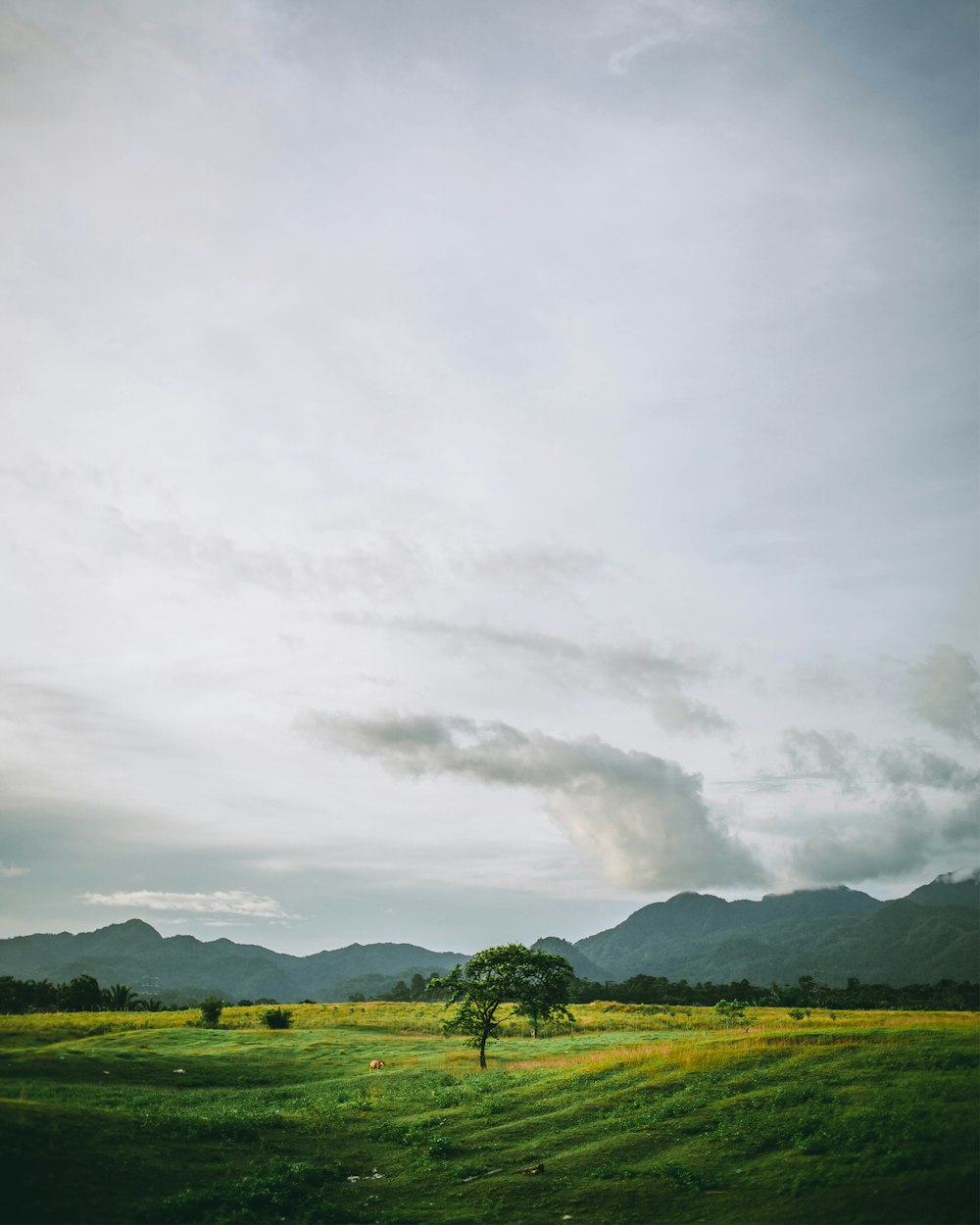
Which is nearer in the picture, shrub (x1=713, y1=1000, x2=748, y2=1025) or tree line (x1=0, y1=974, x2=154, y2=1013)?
shrub (x1=713, y1=1000, x2=748, y2=1025)

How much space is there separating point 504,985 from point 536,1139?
93.3ft

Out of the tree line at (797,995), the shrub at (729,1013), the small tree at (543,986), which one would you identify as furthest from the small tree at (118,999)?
the shrub at (729,1013)

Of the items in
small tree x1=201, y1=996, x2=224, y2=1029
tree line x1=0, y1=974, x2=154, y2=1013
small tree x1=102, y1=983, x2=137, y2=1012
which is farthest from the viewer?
small tree x1=102, y1=983, x2=137, y2=1012

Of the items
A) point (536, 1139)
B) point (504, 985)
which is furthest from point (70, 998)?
point (536, 1139)

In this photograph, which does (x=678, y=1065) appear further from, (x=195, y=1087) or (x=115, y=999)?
(x=115, y=999)

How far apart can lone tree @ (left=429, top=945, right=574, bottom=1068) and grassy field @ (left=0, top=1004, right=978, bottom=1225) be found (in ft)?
30.0

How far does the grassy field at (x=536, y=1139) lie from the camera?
19781mm

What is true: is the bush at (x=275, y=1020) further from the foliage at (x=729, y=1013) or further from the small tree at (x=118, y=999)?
the foliage at (x=729, y=1013)

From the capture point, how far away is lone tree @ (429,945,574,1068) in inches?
2170

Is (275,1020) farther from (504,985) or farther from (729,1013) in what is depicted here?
(729,1013)

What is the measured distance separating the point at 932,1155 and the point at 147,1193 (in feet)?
73.9

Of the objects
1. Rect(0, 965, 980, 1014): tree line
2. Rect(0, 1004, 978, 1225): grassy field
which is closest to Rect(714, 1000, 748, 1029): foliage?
Rect(0, 965, 980, 1014): tree line

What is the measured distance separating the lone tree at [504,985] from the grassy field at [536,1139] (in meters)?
9.15

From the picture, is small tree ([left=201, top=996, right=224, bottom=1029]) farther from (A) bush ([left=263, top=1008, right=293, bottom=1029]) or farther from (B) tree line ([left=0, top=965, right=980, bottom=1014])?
(B) tree line ([left=0, top=965, right=980, bottom=1014])
